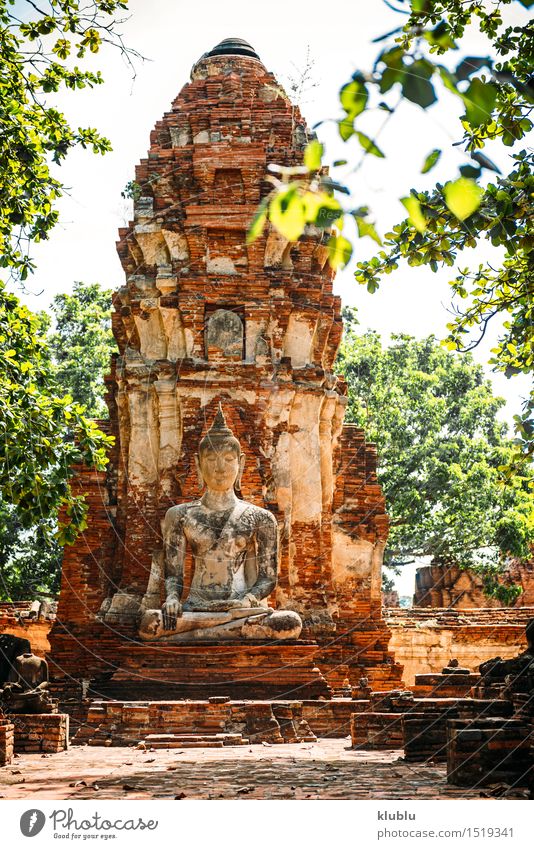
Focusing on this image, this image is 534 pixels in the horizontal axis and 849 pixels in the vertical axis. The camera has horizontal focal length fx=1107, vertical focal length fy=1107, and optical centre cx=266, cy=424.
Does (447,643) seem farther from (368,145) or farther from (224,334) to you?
(368,145)

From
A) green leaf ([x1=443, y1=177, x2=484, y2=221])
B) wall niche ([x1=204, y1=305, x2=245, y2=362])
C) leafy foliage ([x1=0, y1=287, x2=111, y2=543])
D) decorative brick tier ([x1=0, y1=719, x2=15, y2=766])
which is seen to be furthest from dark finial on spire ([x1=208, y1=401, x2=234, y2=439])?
green leaf ([x1=443, y1=177, x2=484, y2=221])

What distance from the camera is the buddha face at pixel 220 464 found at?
11.8 metres

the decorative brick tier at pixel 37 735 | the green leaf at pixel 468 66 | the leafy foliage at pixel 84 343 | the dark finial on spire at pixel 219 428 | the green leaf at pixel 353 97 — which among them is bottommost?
the decorative brick tier at pixel 37 735

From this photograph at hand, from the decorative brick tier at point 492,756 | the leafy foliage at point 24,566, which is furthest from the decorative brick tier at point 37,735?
the leafy foliage at point 24,566

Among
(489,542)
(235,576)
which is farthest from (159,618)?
(489,542)

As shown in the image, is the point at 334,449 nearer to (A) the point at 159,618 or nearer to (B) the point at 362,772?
(A) the point at 159,618

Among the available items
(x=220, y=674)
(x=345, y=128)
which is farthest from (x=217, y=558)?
(x=345, y=128)

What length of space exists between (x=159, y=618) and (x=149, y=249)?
5.31 meters

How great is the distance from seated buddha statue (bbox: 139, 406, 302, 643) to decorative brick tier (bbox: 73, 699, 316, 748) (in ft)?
5.16

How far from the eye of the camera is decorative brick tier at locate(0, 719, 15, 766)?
719 centimetres

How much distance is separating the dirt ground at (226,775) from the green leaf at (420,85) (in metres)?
4.02

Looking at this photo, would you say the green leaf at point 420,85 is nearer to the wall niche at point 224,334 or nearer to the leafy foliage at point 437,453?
the wall niche at point 224,334

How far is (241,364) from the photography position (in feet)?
43.8
